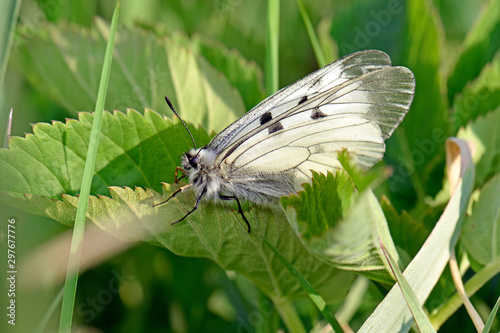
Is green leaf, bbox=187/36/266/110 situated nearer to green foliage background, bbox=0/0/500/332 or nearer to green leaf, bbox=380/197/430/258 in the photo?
green foliage background, bbox=0/0/500/332

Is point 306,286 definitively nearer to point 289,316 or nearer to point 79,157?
point 289,316

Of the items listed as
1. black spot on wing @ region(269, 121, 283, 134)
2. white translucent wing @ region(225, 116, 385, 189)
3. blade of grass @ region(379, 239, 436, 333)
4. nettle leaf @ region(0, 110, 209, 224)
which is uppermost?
nettle leaf @ region(0, 110, 209, 224)

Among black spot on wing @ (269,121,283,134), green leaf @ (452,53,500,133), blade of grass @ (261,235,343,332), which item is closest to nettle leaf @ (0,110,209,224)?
black spot on wing @ (269,121,283,134)

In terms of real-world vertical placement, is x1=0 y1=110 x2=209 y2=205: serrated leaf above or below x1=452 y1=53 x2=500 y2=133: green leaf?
above

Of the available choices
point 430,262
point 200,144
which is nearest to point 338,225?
point 430,262

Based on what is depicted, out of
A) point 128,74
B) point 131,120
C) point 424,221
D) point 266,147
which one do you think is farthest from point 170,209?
point 424,221

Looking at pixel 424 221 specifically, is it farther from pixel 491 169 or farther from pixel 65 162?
pixel 65 162
